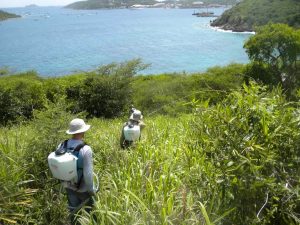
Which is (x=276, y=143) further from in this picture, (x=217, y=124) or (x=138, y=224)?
(x=138, y=224)

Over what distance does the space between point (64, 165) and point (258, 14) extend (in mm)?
102485

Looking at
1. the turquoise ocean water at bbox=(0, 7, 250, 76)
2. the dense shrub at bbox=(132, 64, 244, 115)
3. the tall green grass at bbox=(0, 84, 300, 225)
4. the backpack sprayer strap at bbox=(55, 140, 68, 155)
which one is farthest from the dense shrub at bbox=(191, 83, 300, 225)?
the turquoise ocean water at bbox=(0, 7, 250, 76)

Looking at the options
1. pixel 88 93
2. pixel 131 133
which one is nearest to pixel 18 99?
pixel 88 93

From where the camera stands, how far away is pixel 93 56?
251 ft

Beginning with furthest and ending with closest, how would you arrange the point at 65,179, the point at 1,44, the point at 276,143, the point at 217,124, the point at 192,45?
the point at 1,44 → the point at 192,45 → the point at 65,179 → the point at 217,124 → the point at 276,143

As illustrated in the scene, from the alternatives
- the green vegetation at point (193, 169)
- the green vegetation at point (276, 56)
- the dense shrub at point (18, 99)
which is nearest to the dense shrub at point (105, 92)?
the dense shrub at point (18, 99)

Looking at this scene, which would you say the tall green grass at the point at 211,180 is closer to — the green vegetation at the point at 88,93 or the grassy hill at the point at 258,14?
the green vegetation at the point at 88,93

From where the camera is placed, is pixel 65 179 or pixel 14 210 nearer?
pixel 65 179

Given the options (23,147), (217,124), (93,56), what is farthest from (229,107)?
(93,56)

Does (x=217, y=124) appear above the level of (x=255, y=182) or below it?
above

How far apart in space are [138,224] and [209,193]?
0.86 metres

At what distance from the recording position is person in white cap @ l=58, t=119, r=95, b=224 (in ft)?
14.9

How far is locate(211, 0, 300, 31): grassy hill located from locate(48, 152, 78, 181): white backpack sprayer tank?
274 feet

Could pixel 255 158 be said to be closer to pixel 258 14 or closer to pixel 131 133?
pixel 131 133
